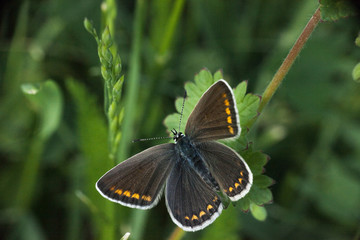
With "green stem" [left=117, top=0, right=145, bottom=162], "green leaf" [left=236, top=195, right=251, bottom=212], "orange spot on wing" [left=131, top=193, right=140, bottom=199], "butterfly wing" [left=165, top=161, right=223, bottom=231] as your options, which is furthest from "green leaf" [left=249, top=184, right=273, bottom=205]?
"green stem" [left=117, top=0, right=145, bottom=162]

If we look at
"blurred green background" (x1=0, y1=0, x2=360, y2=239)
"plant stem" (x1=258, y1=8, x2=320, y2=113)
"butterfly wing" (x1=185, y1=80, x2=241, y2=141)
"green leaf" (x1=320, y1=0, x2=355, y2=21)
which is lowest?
"blurred green background" (x1=0, y1=0, x2=360, y2=239)

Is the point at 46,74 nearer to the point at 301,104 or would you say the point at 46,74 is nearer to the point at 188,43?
the point at 188,43

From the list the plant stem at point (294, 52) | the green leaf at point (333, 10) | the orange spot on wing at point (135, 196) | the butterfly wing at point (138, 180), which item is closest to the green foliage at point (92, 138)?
the butterfly wing at point (138, 180)

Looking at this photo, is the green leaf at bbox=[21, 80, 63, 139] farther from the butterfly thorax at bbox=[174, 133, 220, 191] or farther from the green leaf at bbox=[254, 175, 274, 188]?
the green leaf at bbox=[254, 175, 274, 188]

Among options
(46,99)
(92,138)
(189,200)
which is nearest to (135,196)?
(189,200)

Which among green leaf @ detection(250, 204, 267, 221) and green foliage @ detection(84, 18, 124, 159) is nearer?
green foliage @ detection(84, 18, 124, 159)

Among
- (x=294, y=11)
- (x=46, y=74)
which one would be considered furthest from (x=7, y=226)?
(x=294, y=11)
